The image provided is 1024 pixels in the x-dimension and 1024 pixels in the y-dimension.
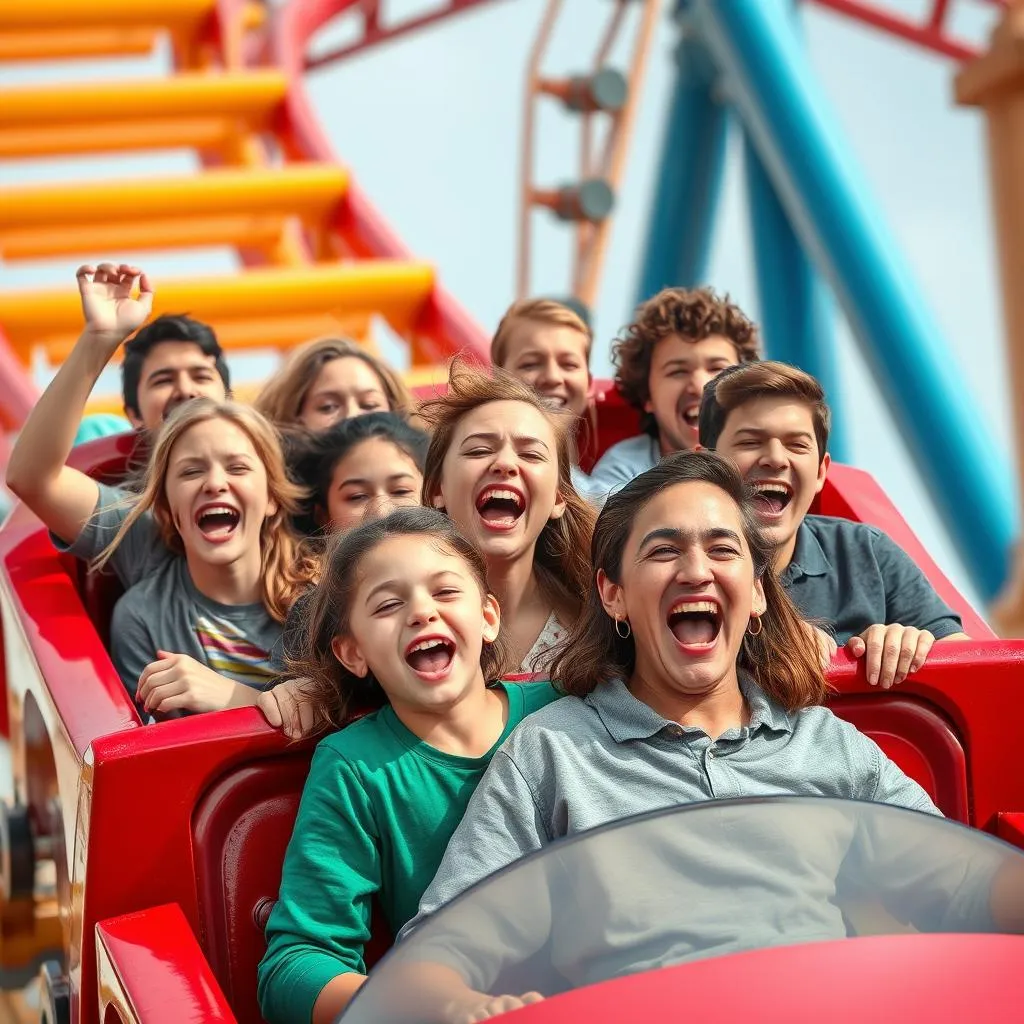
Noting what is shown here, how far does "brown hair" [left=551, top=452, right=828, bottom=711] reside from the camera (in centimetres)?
144

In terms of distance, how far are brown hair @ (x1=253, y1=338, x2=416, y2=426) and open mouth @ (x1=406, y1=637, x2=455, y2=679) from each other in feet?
2.87

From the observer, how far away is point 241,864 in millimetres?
1424

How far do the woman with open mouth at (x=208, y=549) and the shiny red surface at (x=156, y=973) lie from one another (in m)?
0.42

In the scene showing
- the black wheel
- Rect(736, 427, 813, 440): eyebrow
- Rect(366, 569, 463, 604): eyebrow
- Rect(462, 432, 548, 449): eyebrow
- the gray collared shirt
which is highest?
Rect(462, 432, 548, 449): eyebrow

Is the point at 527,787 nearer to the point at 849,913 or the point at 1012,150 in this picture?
the point at 849,913

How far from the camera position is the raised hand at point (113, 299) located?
182 centimetres

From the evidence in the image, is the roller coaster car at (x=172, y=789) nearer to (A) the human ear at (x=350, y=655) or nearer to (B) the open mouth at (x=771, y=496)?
(A) the human ear at (x=350, y=655)

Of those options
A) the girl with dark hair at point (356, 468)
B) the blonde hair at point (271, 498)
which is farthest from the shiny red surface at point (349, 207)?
the blonde hair at point (271, 498)

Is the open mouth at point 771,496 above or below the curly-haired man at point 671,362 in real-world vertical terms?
below

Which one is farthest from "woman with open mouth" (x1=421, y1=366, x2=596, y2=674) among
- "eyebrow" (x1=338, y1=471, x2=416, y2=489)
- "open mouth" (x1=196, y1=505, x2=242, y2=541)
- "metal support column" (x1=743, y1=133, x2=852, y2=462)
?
"metal support column" (x1=743, y1=133, x2=852, y2=462)

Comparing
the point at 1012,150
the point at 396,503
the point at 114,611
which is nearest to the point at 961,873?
the point at 1012,150

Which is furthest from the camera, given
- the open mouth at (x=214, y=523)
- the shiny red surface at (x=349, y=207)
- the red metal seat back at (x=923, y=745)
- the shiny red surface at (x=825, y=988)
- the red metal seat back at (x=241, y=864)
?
the shiny red surface at (x=349, y=207)

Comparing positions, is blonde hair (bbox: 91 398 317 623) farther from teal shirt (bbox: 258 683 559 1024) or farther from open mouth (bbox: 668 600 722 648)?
open mouth (bbox: 668 600 722 648)

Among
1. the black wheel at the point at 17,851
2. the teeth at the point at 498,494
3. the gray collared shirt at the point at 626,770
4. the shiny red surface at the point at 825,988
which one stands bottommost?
the black wheel at the point at 17,851
